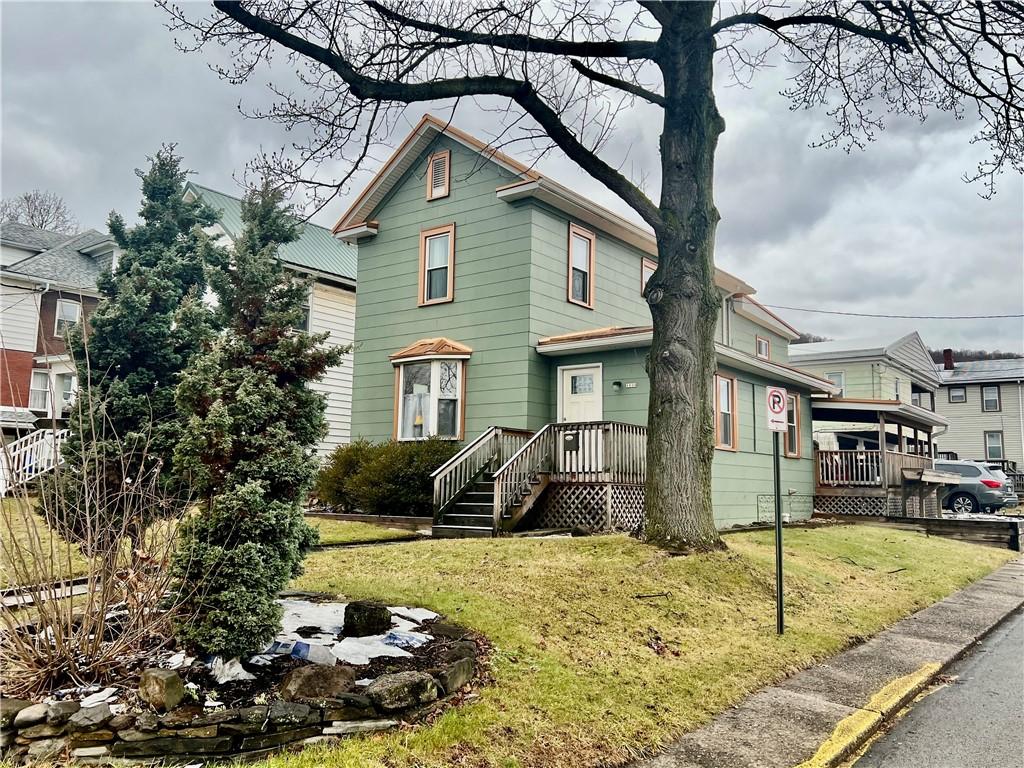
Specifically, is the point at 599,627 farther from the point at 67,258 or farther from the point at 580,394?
the point at 67,258

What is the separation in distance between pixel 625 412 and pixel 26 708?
40.4 feet

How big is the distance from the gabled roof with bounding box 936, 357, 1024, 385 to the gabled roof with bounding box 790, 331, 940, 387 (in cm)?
858

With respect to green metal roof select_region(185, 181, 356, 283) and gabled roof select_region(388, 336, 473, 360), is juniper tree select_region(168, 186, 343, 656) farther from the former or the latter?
green metal roof select_region(185, 181, 356, 283)

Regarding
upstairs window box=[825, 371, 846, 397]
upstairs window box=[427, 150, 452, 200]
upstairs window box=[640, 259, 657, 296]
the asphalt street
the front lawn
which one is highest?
upstairs window box=[427, 150, 452, 200]

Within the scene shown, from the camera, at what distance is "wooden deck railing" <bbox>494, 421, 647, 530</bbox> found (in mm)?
13016

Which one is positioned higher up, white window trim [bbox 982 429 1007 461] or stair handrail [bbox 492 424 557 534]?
white window trim [bbox 982 429 1007 461]

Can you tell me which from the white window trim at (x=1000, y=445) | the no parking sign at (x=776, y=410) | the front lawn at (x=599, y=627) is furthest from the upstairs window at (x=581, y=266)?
the white window trim at (x=1000, y=445)

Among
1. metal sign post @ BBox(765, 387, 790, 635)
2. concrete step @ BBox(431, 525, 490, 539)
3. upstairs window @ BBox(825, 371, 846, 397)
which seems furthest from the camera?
upstairs window @ BBox(825, 371, 846, 397)

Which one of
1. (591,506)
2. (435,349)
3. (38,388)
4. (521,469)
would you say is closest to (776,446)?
(591,506)

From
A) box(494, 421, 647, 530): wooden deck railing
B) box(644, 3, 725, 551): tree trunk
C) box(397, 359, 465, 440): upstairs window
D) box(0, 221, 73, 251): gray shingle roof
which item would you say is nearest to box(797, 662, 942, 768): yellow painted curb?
box(644, 3, 725, 551): tree trunk

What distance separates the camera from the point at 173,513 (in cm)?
529

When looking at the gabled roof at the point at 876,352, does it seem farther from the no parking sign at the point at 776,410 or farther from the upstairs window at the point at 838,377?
the no parking sign at the point at 776,410

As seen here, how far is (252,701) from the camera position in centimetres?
416

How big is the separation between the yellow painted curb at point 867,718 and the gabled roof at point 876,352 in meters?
29.3
